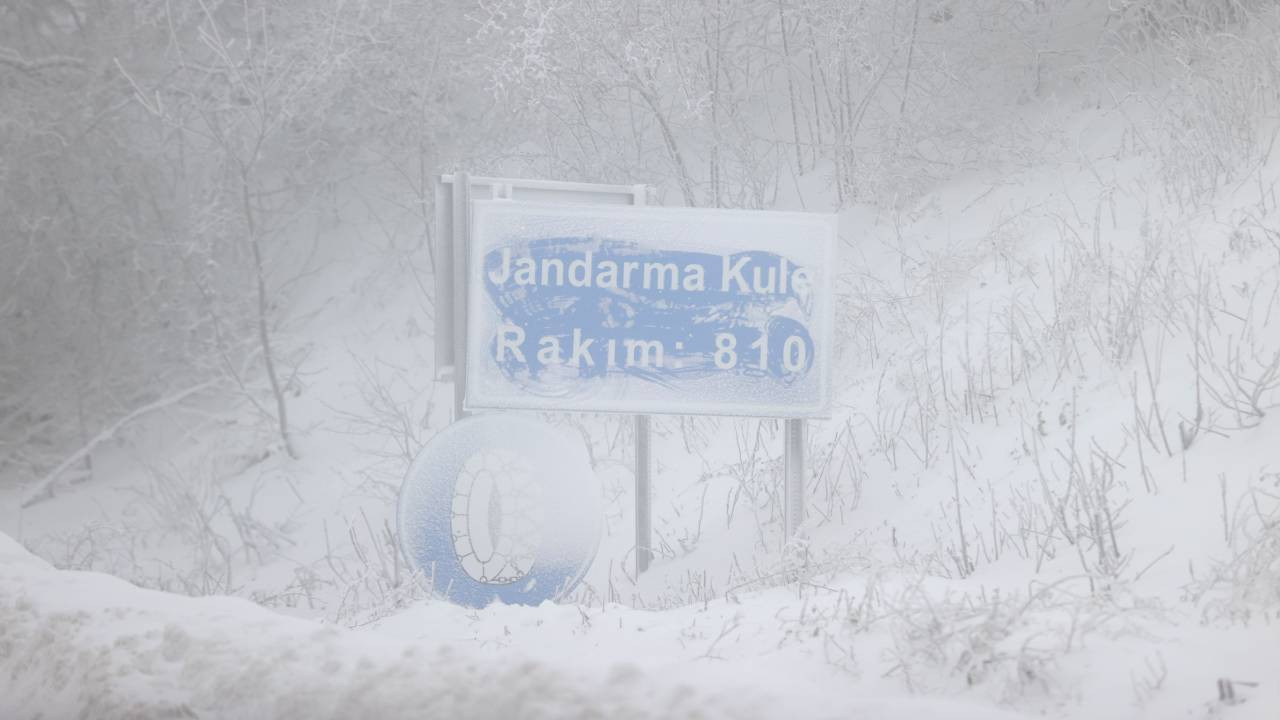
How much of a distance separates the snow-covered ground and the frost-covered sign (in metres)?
0.73

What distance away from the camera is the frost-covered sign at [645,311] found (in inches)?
182

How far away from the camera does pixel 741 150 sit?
8.81m

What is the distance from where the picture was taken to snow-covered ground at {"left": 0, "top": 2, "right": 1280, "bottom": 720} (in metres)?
2.12

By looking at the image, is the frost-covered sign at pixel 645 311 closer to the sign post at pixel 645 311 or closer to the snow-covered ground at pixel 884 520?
the sign post at pixel 645 311

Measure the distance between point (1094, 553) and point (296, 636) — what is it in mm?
2252

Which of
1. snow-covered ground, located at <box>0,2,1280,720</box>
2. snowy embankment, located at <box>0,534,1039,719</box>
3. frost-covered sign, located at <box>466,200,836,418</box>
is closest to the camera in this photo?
snowy embankment, located at <box>0,534,1039,719</box>

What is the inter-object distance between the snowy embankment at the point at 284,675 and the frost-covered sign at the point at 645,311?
2059 millimetres

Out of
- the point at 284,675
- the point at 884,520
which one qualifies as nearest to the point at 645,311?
the point at 884,520

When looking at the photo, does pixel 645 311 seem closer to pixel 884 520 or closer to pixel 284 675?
pixel 884 520

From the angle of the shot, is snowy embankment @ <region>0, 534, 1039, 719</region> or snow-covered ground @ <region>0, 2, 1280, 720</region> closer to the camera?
snowy embankment @ <region>0, 534, 1039, 719</region>

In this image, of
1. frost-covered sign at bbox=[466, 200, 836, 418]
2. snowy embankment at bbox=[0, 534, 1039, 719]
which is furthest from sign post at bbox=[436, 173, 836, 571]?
snowy embankment at bbox=[0, 534, 1039, 719]

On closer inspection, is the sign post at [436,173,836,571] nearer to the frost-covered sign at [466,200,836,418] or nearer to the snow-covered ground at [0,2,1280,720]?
the frost-covered sign at [466,200,836,418]

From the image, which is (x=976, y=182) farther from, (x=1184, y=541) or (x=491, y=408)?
(x=1184, y=541)

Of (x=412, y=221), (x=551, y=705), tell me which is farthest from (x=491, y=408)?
(x=412, y=221)
